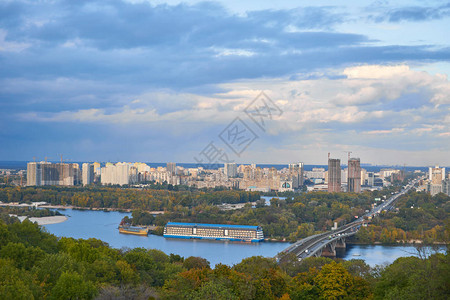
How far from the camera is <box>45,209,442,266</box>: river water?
408 inches

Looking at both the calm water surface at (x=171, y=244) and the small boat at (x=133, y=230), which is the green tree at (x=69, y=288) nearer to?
the calm water surface at (x=171, y=244)

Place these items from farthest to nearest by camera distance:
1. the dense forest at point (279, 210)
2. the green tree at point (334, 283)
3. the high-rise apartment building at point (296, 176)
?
1. the high-rise apartment building at point (296, 176)
2. the dense forest at point (279, 210)
3. the green tree at point (334, 283)

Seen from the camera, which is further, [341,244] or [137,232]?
[137,232]

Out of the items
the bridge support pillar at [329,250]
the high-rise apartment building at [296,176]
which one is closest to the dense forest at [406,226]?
the bridge support pillar at [329,250]

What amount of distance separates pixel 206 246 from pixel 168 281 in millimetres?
7617

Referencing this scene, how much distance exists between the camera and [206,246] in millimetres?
11969

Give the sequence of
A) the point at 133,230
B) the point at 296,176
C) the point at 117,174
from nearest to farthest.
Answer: the point at 133,230 → the point at 117,174 → the point at 296,176

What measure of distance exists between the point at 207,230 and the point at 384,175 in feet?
114

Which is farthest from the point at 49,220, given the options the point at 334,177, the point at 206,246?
the point at 334,177

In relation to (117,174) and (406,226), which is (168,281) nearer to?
(406,226)

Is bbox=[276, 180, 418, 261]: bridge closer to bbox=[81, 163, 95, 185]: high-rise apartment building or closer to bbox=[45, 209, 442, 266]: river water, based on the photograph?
bbox=[45, 209, 442, 266]: river water

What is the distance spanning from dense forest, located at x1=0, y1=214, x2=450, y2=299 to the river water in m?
4.45

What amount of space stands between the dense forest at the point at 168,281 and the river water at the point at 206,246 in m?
4.45

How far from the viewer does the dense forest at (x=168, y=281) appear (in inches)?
138
